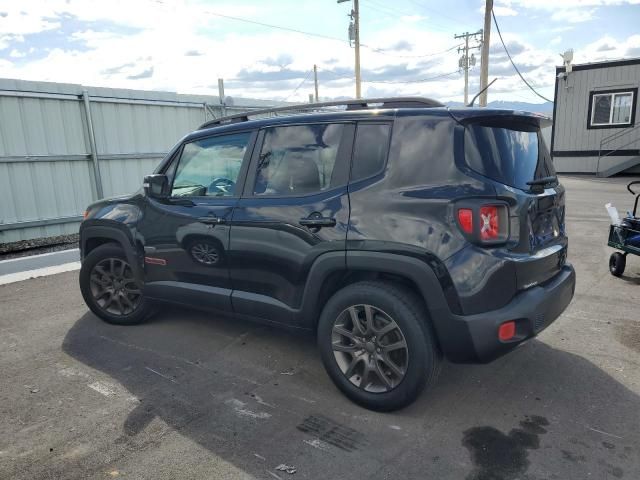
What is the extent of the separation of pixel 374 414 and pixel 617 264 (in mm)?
4426

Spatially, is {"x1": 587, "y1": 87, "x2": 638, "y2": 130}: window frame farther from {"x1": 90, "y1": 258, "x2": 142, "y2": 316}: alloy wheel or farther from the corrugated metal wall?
{"x1": 90, "y1": 258, "x2": 142, "y2": 316}: alloy wheel

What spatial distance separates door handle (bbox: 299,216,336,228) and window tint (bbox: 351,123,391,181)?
304 mm

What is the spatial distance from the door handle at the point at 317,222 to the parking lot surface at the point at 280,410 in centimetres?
115

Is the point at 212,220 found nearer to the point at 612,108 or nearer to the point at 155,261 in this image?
the point at 155,261

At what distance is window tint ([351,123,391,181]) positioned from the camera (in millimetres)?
3014

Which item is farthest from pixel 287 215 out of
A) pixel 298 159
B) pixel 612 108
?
pixel 612 108

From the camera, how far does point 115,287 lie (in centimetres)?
462

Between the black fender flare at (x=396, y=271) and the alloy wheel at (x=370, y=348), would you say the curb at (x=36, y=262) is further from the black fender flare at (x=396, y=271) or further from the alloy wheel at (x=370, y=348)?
the alloy wheel at (x=370, y=348)

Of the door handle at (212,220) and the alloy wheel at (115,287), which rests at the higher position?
the door handle at (212,220)

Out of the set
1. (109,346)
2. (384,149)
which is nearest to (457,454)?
(384,149)

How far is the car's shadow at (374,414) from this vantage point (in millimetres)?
2541

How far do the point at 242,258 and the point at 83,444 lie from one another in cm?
152

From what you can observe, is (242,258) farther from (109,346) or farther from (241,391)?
(109,346)

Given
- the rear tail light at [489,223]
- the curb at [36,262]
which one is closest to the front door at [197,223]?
the rear tail light at [489,223]
